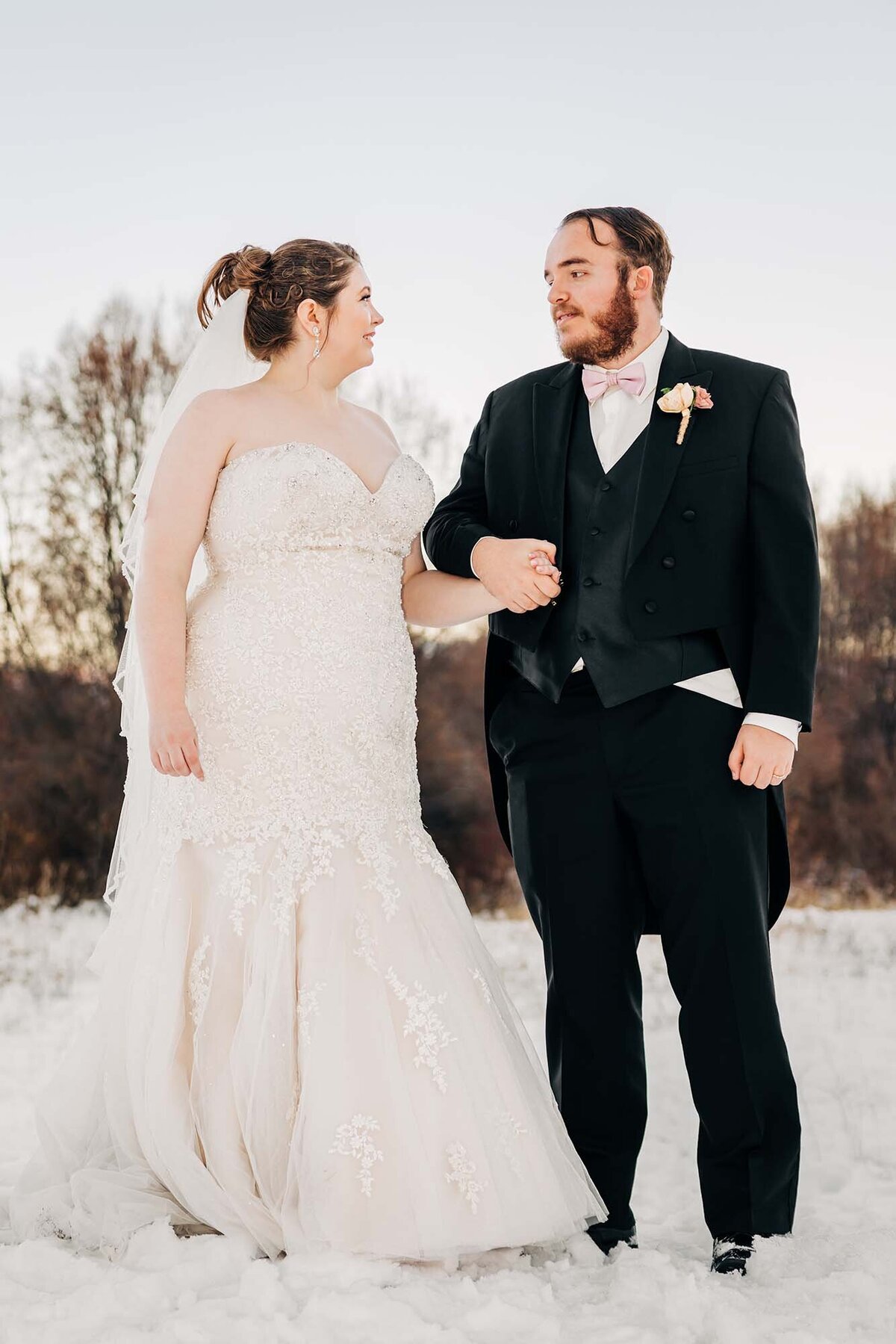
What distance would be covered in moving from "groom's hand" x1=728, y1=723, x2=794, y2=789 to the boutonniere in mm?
646

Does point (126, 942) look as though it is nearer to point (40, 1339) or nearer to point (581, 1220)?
point (40, 1339)

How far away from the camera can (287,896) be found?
2.38 meters

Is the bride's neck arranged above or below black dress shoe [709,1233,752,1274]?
above

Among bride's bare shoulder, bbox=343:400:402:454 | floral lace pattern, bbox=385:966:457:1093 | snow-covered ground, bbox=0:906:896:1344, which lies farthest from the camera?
bride's bare shoulder, bbox=343:400:402:454

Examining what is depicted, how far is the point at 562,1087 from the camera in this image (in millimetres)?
2611

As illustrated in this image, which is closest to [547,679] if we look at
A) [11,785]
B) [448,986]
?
[448,986]

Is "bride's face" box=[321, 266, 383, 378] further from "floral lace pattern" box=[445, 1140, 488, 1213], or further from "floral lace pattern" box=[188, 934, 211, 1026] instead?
"floral lace pattern" box=[445, 1140, 488, 1213]

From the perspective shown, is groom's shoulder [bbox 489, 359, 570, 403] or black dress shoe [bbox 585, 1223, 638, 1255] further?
groom's shoulder [bbox 489, 359, 570, 403]

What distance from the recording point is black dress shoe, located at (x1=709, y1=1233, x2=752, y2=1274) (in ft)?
7.59

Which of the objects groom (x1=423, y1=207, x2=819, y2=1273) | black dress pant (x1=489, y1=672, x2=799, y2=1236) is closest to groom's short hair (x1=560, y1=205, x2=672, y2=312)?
groom (x1=423, y1=207, x2=819, y2=1273)

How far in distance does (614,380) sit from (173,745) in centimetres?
126

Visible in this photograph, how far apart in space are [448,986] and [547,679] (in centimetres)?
69

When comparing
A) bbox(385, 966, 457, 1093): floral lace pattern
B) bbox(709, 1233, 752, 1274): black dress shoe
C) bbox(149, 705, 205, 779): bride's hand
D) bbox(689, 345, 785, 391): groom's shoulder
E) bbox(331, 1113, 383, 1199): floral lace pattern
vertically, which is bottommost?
bbox(709, 1233, 752, 1274): black dress shoe

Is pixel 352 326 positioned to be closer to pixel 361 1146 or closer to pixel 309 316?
pixel 309 316
